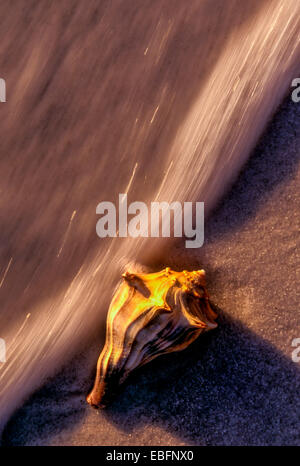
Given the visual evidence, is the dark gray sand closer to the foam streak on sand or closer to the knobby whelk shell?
the knobby whelk shell

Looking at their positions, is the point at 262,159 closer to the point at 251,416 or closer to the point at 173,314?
the point at 173,314

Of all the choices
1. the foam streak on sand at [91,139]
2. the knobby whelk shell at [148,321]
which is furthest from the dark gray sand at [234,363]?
the foam streak on sand at [91,139]

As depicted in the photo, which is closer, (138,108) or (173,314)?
(173,314)

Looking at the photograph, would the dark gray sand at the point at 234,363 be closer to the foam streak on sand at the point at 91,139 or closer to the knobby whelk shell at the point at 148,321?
the knobby whelk shell at the point at 148,321

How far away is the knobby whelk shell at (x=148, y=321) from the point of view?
1444 millimetres

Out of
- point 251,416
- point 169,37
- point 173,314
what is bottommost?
point 251,416

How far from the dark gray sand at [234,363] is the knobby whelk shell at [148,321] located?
0.09m

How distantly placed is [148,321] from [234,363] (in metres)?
0.42

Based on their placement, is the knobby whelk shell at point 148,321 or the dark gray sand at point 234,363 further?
the dark gray sand at point 234,363

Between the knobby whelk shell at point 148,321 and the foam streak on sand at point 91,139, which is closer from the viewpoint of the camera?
the knobby whelk shell at point 148,321

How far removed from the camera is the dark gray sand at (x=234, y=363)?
1.58 meters

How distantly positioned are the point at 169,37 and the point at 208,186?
65 centimetres
